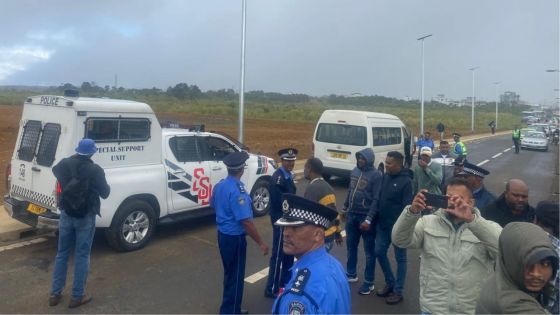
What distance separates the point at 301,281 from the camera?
212 cm

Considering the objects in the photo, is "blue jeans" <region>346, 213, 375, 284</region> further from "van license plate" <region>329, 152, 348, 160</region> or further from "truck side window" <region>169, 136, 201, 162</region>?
"van license plate" <region>329, 152, 348, 160</region>

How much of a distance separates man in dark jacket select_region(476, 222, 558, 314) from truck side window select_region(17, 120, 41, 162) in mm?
6369

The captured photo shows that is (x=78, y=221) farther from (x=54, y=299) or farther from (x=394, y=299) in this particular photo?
(x=394, y=299)

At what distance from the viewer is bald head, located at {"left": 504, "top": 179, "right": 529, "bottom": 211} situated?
4043 millimetres

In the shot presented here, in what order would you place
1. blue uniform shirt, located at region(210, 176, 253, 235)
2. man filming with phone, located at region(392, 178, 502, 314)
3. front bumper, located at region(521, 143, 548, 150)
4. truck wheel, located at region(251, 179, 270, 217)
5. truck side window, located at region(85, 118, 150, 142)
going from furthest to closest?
front bumper, located at region(521, 143, 548, 150)
truck wheel, located at region(251, 179, 270, 217)
truck side window, located at region(85, 118, 150, 142)
blue uniform shirt, located at region(210, 176, 253, 235)
man filming with phone, located at region(392, 178, 502, 314)

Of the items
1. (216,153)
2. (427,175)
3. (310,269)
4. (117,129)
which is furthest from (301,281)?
(216,153)

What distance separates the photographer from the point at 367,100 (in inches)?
4978

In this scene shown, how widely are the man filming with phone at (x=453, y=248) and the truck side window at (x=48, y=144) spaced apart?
16.7 feet

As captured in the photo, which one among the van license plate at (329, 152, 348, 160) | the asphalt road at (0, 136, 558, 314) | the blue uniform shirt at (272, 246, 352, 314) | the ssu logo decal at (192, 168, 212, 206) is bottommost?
the asphalt road at (0, 136, 558, 314)

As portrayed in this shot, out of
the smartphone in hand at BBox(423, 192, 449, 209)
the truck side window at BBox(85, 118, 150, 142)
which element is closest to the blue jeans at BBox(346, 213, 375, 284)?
the smartphone in hand at BBox(423, 192, 449, 209)

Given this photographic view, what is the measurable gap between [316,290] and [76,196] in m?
3.52

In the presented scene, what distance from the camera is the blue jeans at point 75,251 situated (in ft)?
16.1

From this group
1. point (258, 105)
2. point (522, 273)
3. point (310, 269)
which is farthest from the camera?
point (258, 105)

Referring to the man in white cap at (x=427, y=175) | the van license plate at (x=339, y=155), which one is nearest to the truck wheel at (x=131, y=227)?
the man in white cap at (x=427, y=175)
